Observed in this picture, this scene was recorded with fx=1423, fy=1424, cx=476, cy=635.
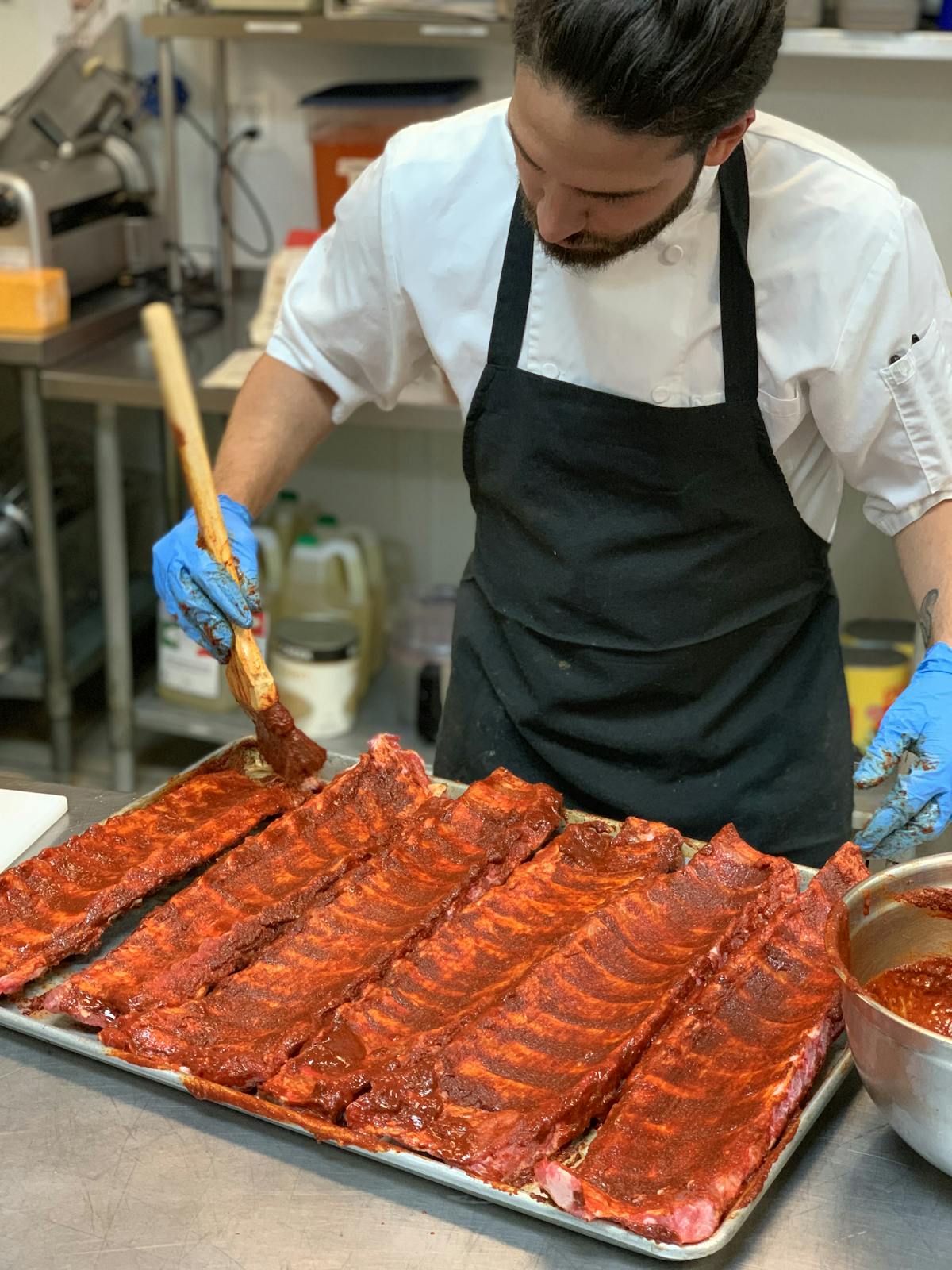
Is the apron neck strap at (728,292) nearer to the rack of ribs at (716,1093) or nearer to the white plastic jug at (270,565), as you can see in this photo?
the rack of ribs at (716,1093)

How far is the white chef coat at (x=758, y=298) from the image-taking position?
5.93 feet

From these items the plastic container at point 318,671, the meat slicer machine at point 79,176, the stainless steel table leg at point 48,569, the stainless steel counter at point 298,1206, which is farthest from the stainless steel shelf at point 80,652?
the stainless steel counter at point 298,1206

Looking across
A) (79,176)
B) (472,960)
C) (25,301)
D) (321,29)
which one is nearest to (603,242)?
(472,960)

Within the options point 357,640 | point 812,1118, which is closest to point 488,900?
point 812,1118

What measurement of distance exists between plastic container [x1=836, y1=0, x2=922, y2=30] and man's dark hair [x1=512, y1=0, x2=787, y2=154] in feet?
6.15

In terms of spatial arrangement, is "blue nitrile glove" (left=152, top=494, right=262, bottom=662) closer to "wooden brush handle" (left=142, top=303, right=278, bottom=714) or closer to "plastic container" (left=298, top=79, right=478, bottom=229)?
"wooden brush handle" (left=142, top=303, right=278, bottom=714)

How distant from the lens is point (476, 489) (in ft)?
6.78

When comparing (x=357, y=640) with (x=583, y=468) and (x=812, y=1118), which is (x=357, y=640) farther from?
(x=812, y=1118)

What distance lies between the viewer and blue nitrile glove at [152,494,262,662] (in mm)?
1813

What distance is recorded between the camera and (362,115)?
11.7 feet

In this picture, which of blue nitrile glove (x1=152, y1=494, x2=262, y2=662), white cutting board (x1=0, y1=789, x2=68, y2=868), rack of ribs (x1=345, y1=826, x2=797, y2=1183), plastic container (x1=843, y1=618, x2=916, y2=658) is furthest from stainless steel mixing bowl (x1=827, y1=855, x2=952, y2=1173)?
plastic container (x1=843, y1=618, x2=916, y2=658)

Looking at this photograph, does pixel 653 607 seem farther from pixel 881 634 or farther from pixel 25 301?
pixel 25 301

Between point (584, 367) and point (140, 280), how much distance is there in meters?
2.52

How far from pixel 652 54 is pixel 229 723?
8.83 ft
